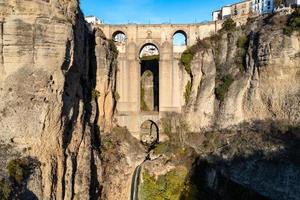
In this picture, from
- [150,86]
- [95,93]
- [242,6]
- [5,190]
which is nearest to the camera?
[5,190]

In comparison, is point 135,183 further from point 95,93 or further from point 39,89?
point 39,89

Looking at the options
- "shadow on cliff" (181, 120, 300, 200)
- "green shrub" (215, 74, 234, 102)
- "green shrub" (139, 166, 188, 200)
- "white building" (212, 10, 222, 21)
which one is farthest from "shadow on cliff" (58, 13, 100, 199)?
"white building" (212, 10, 222, 21)

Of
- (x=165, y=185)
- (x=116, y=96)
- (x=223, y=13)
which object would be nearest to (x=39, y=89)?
(x=165, y=185)

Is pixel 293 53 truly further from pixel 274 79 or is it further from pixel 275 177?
pixel 275 177

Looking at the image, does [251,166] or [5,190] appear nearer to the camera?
[5,190]

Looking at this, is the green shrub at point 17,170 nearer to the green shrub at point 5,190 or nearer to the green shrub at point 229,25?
the green shrub at point 5,190

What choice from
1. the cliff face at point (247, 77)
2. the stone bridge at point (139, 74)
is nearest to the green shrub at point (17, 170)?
the cliff face at point (247, 77)

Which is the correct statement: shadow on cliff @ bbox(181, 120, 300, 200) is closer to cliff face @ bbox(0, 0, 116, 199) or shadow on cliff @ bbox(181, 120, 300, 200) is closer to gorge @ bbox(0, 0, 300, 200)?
gorge @ bbox(0, 0, 300, 200)
